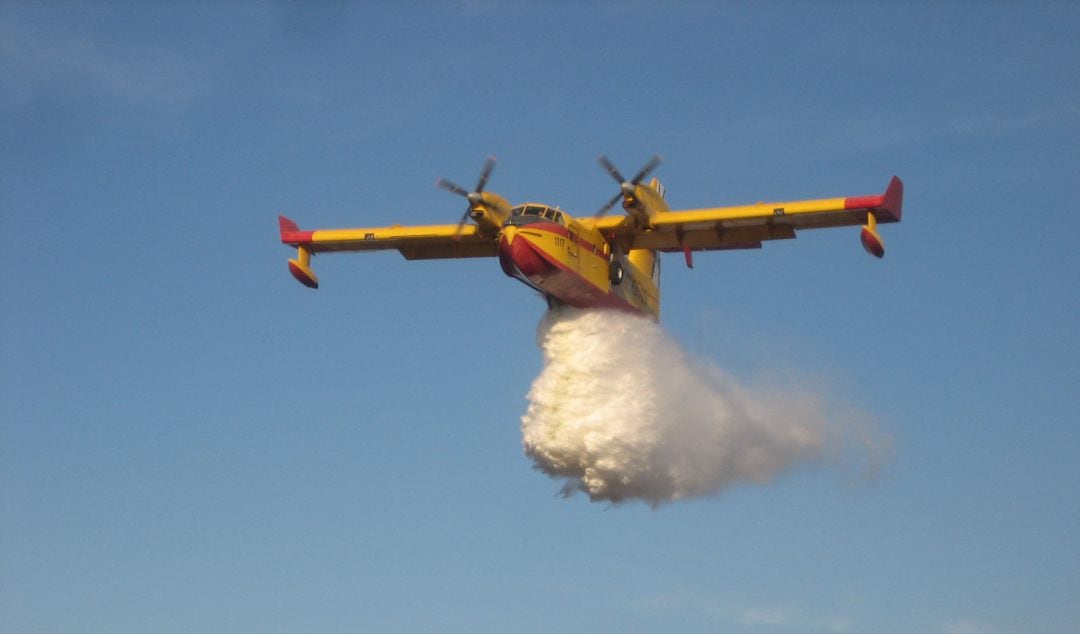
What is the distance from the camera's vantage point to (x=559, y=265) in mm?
35875

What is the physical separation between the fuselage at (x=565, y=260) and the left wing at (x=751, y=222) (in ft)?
2.71

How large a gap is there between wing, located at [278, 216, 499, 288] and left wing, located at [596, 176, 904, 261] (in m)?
3.88

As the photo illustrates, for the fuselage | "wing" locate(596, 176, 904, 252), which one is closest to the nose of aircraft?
the fuselage

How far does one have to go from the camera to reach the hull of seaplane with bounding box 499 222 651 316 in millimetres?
35438

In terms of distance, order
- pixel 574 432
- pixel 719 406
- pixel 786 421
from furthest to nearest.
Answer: pixel 786 421
pixel 719 406
pixel 574 432

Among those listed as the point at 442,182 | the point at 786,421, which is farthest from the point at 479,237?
the point at 786,421

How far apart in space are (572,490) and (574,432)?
4.85ft

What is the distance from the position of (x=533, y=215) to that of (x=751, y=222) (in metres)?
5.15

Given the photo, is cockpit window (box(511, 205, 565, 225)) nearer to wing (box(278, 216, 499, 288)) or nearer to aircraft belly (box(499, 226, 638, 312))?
aircraft belly (box(499, 226, 638, 312))

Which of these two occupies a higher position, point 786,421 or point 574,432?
point 786,421

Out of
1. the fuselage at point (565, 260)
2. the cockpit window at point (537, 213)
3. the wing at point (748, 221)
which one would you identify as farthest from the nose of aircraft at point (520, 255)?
the wing at point (748, 221)

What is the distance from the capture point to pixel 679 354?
39594mm

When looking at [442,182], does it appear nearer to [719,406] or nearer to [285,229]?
[285,229]

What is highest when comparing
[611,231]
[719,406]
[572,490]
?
[611,231]
